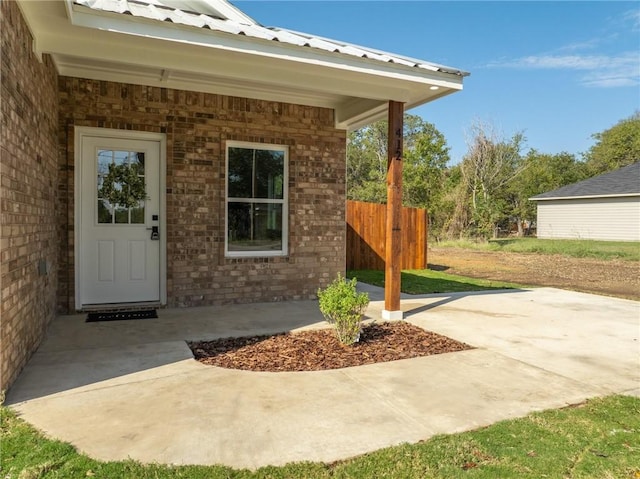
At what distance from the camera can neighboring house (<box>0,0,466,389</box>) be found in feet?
12.6

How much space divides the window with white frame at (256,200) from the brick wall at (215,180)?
15cm

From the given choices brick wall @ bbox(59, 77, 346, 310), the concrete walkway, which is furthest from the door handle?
the concrete walkway

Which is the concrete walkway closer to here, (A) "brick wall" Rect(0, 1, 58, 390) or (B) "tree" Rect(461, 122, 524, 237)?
(A) "brick wall" Rect(0, 1, 58, 390)

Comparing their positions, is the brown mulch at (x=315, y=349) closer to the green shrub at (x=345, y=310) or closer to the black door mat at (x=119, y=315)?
the green shrub at (x=345, y=310)

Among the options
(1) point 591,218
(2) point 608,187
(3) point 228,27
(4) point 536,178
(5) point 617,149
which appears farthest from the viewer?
(5) point 617,149

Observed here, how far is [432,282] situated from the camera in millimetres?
10227

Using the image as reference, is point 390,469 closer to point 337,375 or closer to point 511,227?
point 337,375

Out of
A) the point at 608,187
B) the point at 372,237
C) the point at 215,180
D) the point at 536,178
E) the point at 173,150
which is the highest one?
the point at 536,178

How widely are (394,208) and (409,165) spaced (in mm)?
21168

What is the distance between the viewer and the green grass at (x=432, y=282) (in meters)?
9.11

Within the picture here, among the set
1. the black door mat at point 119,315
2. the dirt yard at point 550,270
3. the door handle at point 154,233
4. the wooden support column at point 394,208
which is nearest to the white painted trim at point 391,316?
the wooden support column at point 394,208

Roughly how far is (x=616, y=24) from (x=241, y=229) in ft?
49.9

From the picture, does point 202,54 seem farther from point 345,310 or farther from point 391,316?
point 391,316

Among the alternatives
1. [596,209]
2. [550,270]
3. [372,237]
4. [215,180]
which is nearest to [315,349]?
[215,180]
